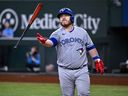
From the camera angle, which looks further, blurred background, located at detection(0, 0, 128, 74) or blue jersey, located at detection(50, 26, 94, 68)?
blurred background, located at detection(0, 0, 128, 74)

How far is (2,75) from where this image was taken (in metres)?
16.2

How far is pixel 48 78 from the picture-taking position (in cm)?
1580

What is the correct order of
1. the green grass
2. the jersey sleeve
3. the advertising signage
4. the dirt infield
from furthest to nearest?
the advertising signage, the dirt infield, the green grass, the jersey sleeve

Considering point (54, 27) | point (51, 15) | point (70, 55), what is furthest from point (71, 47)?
point (51, 15)

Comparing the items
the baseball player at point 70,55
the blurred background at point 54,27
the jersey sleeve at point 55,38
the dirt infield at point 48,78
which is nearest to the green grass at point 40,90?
the dirt infield at point 48,78

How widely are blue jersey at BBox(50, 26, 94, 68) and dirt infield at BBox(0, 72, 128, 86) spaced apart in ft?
24.5

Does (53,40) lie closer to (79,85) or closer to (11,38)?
(79,85)

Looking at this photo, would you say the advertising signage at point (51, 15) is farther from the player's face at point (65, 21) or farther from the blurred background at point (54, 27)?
the player's face at point (65, 21)

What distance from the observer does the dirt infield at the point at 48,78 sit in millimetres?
15398

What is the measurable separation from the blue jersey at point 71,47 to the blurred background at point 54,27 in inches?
334

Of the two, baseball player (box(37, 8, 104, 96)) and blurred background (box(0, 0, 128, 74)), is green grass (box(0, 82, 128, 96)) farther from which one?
baseball player (box(37, 8, 104, 96))

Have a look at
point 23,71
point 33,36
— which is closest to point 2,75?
point 23,71

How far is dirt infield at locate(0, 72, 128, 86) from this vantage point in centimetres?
1540

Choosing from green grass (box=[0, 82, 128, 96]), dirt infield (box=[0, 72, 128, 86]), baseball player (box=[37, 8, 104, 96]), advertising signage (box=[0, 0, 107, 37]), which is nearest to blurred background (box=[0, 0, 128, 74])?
advertising signage (box=[0, 0, 107, 37])
